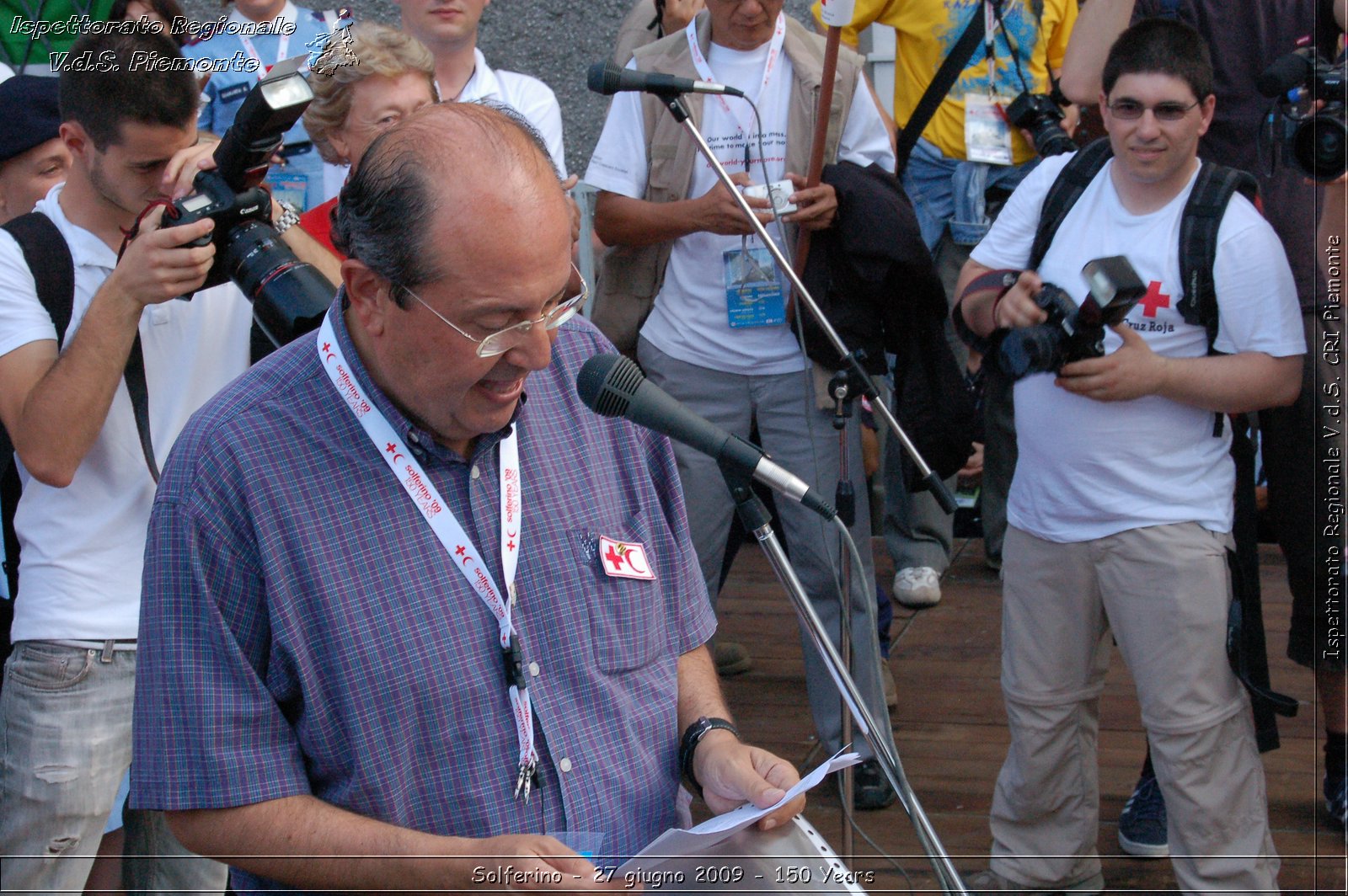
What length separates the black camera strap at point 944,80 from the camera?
4.48 metres

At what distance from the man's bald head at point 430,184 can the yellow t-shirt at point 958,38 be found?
3.14 meters

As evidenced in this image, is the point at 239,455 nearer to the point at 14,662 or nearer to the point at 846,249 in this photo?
the point at 14,662

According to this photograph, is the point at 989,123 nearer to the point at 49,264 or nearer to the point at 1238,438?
the point at 1238,438

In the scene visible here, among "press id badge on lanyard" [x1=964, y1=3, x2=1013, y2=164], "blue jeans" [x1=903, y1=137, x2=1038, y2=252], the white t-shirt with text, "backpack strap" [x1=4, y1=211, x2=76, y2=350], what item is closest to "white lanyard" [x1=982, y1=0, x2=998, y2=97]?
"press id badge on lanyard" [x1=964, y1=3, x2=1013, y2=164]

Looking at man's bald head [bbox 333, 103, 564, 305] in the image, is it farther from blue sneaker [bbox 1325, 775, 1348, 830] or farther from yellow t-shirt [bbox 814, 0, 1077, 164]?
yellow t-shirt [bbox 814, 0, 1077, 164]

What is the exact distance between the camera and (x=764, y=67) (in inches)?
154

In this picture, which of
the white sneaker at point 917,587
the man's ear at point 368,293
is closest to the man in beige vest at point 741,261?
the white sneaker at point 917,587

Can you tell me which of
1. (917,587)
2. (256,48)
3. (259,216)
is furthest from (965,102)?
(259,216)

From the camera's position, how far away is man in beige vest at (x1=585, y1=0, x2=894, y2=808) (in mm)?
3844

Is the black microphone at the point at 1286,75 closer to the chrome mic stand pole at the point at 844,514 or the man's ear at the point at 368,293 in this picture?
the chrome mic stand pole at the point at 844,514

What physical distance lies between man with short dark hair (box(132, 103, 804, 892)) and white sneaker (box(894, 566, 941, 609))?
11.0ft

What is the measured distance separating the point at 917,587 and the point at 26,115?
352cm

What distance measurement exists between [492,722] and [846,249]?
222 centimetres

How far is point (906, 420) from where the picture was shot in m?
3.89
